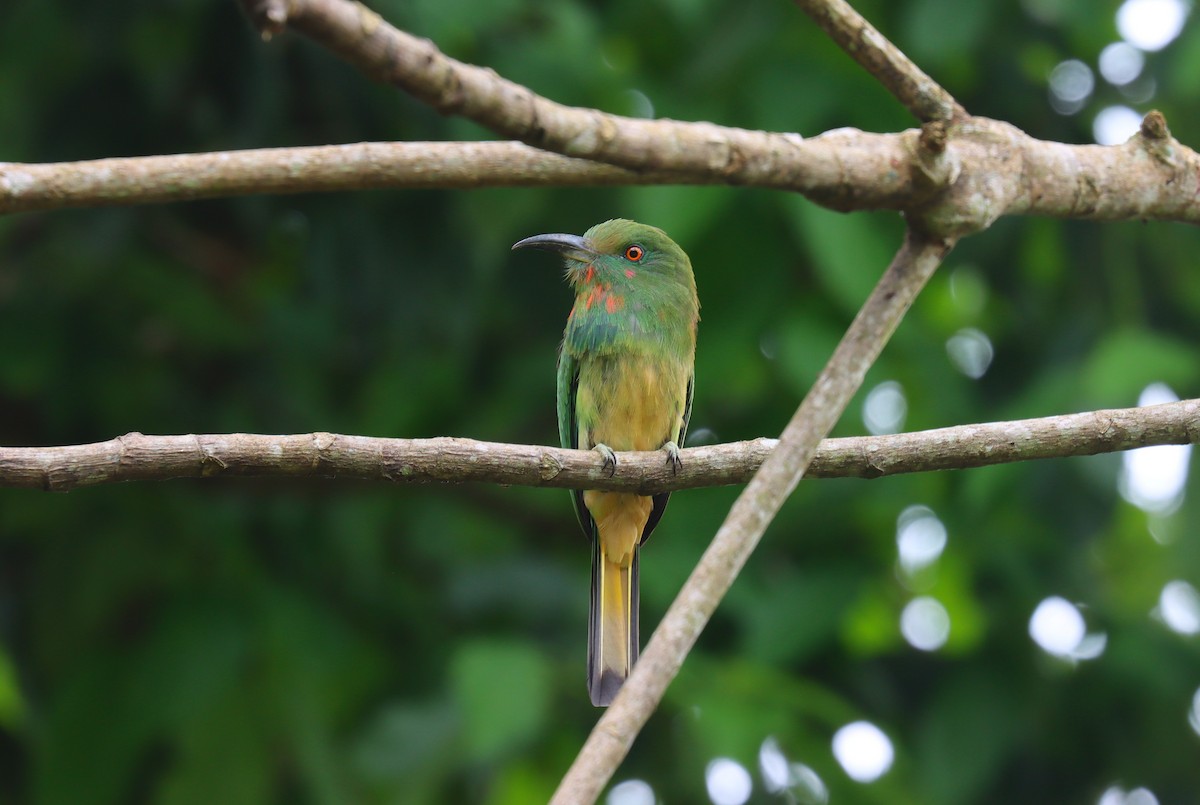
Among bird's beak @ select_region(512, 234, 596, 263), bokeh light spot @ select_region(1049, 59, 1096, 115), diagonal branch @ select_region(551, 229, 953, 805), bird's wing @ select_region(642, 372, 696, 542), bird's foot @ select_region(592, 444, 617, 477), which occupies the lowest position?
diagonal branch @ select_region(551, 229, 953, 805)

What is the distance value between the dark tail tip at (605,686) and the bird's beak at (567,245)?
121 cm

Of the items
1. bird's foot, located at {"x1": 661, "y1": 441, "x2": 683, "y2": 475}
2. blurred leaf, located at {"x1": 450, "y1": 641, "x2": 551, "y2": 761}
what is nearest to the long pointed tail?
blurred leaf, located at {"x1": 450, "y1": 641, "x2": 551, "y2": 761}

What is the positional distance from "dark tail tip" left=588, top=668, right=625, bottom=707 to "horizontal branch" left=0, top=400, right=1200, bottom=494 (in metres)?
0.93

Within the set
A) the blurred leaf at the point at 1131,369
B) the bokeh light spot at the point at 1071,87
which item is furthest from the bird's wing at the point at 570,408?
the bokeh light spot at the point at 1071,87

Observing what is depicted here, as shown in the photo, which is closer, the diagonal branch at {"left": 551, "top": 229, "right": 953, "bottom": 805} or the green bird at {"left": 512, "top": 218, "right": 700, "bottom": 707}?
the diagonal branch at {"left": 551, "top": 229, "right": 953, "bottom": 805}

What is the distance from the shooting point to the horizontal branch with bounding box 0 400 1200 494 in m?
2.12

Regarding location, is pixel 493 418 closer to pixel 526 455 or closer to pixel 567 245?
pixel 567 245

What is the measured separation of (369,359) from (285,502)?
0.67 m

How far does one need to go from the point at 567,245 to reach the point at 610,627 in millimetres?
1102

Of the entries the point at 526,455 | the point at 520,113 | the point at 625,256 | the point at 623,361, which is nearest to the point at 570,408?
the point at 623,361

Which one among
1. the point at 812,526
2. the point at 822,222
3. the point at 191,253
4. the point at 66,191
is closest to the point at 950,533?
the point at 812,526

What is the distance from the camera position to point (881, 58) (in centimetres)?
222

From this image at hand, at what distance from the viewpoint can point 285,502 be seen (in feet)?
18.1

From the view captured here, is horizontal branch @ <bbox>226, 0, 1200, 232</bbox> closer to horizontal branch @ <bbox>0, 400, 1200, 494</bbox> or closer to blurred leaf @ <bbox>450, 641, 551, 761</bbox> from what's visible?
horizontal branch @ <bbox>0, 400, 1200, 494</bbox>
